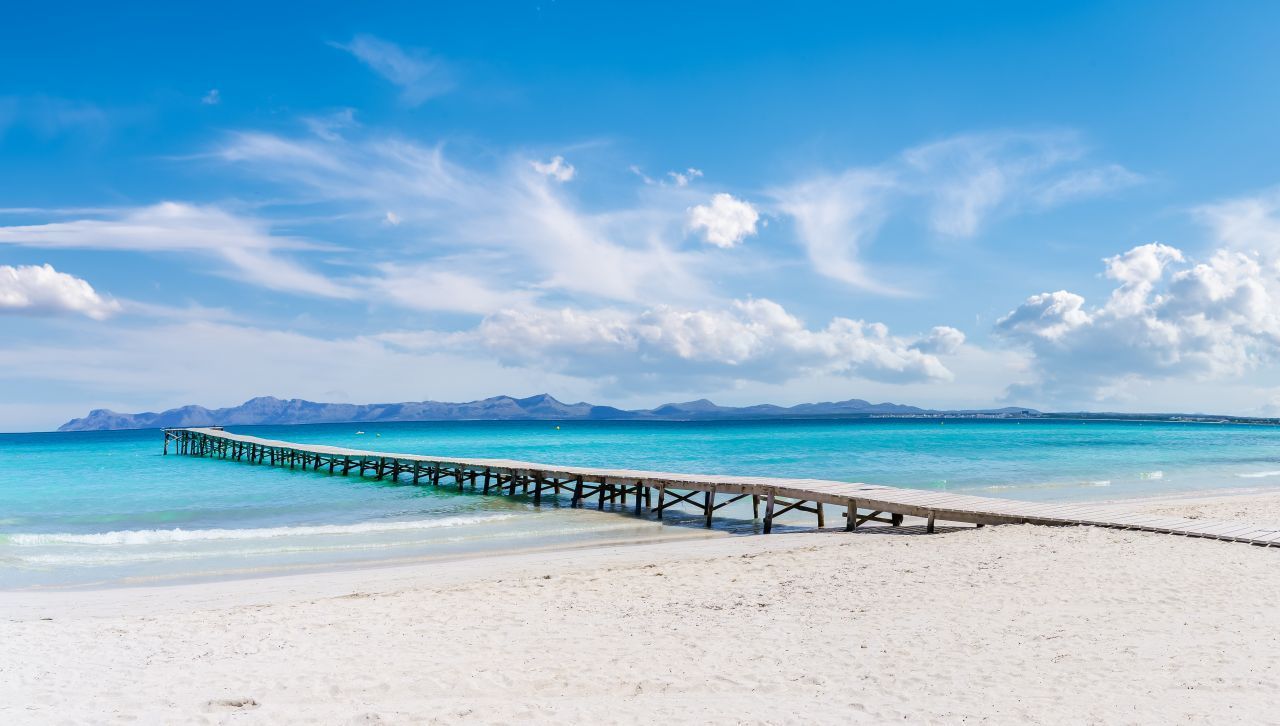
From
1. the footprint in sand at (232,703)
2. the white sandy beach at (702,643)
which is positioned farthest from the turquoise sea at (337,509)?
the footprint in sand at (232,703)

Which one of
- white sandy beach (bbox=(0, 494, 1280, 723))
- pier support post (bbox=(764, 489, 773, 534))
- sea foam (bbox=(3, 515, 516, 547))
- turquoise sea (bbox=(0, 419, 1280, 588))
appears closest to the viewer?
white sandy beach (bbox=(0, 494, 1280, 723))

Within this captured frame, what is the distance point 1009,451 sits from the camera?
156ft

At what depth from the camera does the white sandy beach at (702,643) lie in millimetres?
5520

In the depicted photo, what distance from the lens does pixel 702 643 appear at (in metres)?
7.20

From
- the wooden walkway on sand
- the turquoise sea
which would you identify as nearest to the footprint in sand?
the turquoise sea

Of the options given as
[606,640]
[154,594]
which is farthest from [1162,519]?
[154,594]

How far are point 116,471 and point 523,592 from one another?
131 ft

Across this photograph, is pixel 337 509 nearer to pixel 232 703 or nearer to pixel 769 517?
pixel 769 517

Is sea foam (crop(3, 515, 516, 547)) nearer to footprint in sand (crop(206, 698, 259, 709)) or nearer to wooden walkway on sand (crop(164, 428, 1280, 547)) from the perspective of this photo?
wooden walkway on sand (crop(164, 428, 1280, 547))

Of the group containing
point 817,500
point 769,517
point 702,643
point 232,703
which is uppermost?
point 817,500

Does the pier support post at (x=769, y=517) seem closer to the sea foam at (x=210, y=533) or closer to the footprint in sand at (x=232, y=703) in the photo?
the sea foam at (x=210, y=533)

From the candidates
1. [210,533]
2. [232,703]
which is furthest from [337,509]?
[232,703]

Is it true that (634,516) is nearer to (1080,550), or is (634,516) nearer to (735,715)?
(1080,550)

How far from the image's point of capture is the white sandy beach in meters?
5.52
